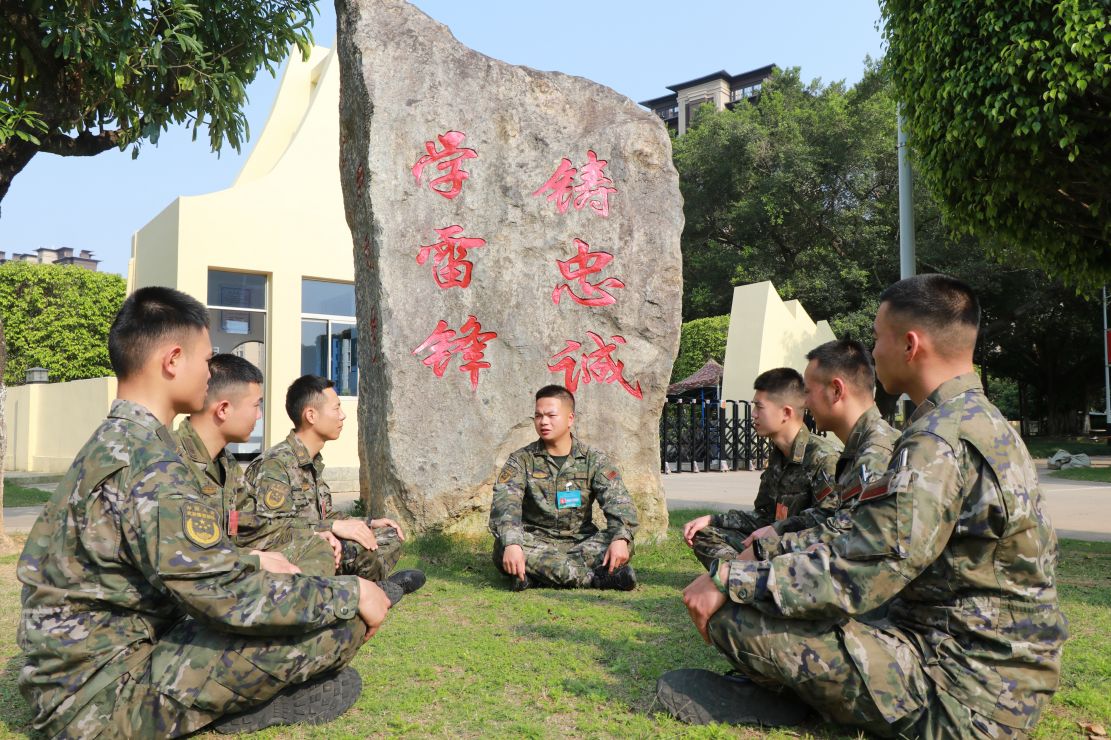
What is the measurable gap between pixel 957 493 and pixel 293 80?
13.4 m

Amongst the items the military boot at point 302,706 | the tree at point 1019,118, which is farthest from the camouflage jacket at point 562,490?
the tree at point 1019,118

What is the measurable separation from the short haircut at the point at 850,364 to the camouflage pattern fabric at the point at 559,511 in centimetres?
153

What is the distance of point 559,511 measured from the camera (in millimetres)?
4648

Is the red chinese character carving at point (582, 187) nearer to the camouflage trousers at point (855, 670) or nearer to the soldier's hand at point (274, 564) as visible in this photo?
the soldier's hand at point (274, 564)

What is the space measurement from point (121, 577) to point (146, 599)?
92mm

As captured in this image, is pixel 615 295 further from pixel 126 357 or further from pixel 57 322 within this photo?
pixel 57 322

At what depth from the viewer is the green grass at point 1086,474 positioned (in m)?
11.4

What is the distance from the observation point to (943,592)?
6.86 ft

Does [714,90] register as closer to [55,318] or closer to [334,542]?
[55,318]

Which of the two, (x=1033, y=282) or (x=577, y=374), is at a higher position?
(x=1033, y=282)

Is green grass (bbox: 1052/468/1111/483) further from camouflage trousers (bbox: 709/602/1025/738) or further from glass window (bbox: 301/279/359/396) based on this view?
camouflage trousers (bbox: 709/602/1025/738)

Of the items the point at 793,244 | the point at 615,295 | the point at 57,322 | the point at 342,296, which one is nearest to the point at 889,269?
the point at 793,244

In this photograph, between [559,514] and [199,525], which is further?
[559,514]

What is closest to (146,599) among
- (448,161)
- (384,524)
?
(384,524)
